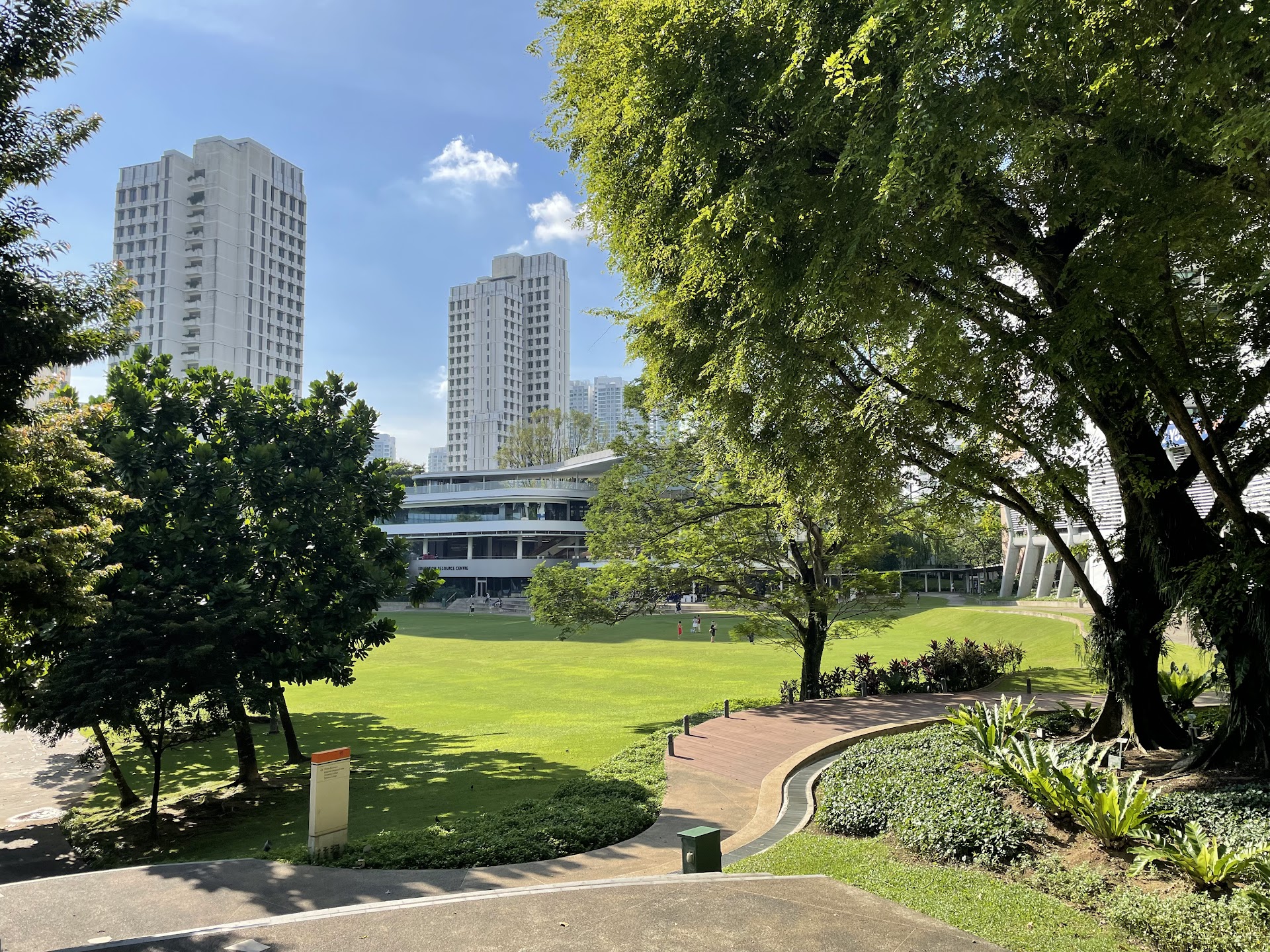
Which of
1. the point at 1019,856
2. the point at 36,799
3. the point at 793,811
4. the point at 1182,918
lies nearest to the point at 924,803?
the point at 1019,856

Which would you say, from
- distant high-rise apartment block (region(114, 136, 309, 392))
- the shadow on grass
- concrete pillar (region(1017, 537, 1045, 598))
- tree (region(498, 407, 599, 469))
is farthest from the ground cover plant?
distant high-rise apartment block (region(114, 136, 309, 392))

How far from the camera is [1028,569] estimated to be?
62656 millimetres

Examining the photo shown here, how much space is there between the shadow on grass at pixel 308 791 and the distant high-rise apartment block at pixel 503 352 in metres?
129

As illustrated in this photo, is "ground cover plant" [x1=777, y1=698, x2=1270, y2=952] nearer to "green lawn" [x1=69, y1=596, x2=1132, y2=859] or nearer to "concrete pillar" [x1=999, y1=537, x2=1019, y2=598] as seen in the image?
"green lawn" [x1=69, y1=596, x2=1132, y2=859]

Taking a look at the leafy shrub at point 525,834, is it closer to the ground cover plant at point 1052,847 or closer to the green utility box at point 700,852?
the green utility box at point 700,852

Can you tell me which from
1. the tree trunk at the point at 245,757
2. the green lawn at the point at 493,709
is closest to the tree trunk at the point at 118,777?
the green lawn at the point at 493,709

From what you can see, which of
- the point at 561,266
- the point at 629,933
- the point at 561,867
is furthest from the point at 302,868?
the point at 561,266

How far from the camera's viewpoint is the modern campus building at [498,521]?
275 feet

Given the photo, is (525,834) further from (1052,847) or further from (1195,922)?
(1195,922)

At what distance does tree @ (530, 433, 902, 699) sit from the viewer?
21.4 metres

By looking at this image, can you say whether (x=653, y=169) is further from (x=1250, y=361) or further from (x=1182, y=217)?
(x=1250, y=361)

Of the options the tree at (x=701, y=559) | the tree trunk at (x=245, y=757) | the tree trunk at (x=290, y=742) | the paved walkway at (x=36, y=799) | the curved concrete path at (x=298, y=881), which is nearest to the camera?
the curved concrete path at (x=298, y=881)

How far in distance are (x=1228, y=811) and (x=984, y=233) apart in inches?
240

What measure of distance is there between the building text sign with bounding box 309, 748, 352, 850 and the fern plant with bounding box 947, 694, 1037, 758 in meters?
7.90
